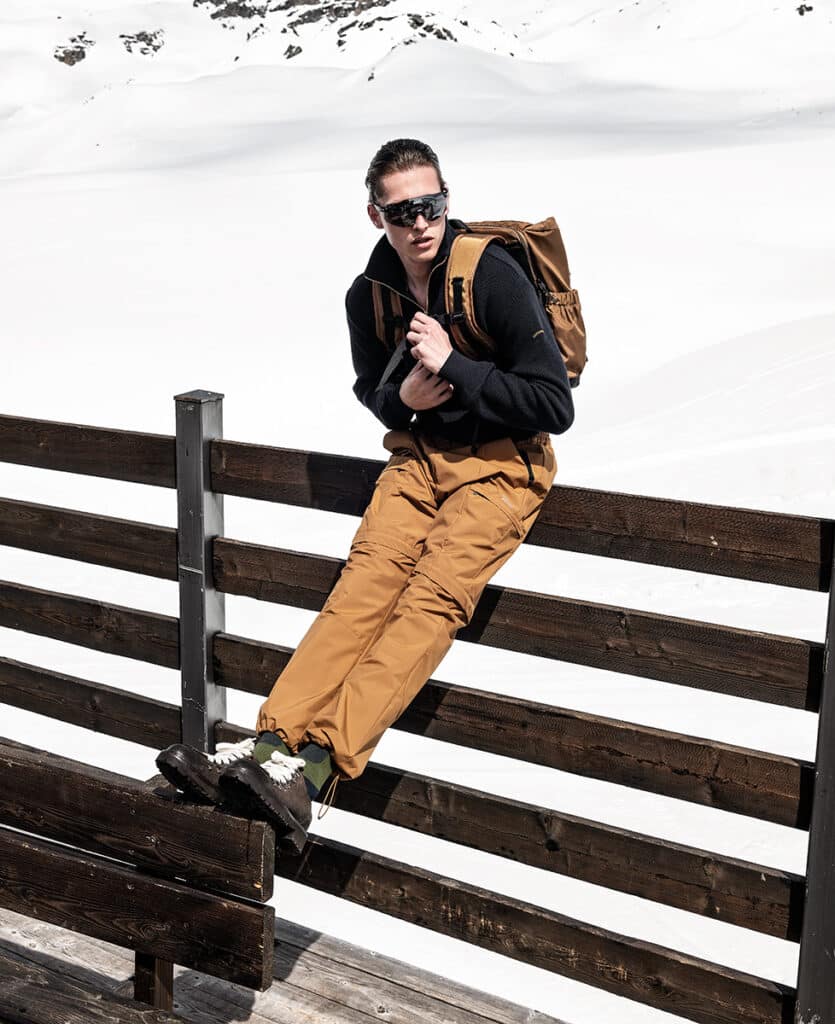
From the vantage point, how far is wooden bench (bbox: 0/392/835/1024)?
11.2 ft

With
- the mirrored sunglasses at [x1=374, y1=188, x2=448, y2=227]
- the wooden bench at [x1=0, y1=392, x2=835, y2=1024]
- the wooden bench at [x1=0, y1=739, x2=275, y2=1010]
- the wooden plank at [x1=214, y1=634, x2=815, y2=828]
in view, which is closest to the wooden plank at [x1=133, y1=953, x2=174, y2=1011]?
the wooden bench at [x1=0, y1=739, x2=275, y2=1010]

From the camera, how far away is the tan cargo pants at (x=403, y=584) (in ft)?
11.1

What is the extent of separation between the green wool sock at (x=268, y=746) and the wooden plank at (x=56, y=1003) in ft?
2.15

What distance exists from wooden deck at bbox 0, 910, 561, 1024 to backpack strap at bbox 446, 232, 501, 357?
1.89 meters

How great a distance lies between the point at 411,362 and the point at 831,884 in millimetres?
1814

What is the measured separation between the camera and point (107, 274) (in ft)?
66.0

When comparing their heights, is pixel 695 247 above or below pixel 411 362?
above

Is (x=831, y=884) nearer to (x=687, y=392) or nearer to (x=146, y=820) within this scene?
(x=146, y=820)

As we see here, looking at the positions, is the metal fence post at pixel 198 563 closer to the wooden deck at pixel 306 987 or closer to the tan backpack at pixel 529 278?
the wooden deck at pixel 306 987

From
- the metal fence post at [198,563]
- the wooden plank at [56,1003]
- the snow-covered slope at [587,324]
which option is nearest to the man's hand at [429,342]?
the metal fence post at [198,563]

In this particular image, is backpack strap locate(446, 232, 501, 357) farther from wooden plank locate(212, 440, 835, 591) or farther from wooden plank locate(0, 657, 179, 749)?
wooden plank locate(0, 657, 179, 749)

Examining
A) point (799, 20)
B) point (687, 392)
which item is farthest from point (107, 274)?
point (799, 20)

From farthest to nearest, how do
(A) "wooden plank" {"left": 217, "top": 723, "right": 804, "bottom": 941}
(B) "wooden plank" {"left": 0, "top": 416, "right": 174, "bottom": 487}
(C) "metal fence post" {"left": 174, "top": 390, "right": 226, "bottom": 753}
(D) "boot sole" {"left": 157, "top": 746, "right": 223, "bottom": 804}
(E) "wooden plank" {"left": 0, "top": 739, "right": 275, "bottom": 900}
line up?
(B) "wooden plank" {"left": 0, "top": 416, "right": 174, "bottom": 487}, (C) "metal fence post" {"left": 174, "top": 390, "right": 226, "bottom": 753}, (A) "wooden plank" {"left": 217, "top": 723, "right": 804, "bottom": 941}, (D) "boot sole" {"left": 157, "top": 746, "right": 223, "bottom": 804}, (E) "wooden plank" {"left": 0, "top": 739, "right": 275, "bottom": 900}

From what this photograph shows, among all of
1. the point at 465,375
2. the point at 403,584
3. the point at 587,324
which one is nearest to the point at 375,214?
the point at 465,375
